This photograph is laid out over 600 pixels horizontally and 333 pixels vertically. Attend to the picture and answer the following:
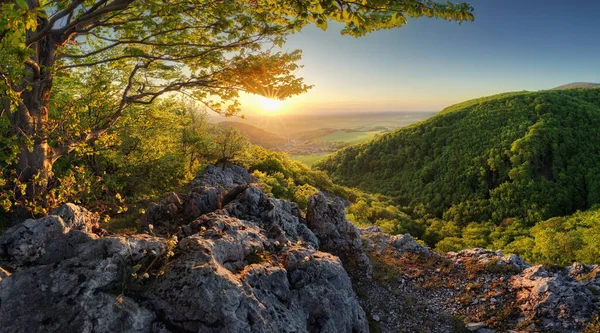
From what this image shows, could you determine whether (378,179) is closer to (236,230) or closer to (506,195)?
(506,195)

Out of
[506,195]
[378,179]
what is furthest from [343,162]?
[506,195]

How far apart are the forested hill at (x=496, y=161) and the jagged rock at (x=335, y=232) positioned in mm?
82913

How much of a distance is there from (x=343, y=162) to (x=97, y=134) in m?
138

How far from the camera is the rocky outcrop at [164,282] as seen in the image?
6316mm

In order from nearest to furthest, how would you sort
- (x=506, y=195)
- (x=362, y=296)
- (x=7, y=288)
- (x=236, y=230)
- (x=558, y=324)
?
(x=7, y=288) < (x=236, y=230) < (x=558, y=324) < (x=362, y=296) < (x=506, y=195)

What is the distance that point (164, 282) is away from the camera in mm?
7375

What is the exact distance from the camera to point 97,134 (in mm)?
13359

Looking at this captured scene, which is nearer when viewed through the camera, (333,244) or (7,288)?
(7,288)

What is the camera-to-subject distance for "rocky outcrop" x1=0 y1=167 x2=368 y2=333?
632cm

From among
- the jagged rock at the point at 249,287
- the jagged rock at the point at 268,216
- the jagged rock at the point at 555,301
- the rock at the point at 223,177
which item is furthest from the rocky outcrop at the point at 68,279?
the jagged rock at the point at 555,301

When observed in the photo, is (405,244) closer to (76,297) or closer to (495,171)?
(76,297)

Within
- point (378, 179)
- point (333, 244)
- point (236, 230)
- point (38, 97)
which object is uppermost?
point (38, 97)

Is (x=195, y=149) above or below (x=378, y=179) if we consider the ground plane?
above

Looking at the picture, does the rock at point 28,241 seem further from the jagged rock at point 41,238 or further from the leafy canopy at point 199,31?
the leafy canopy at point 199,31
